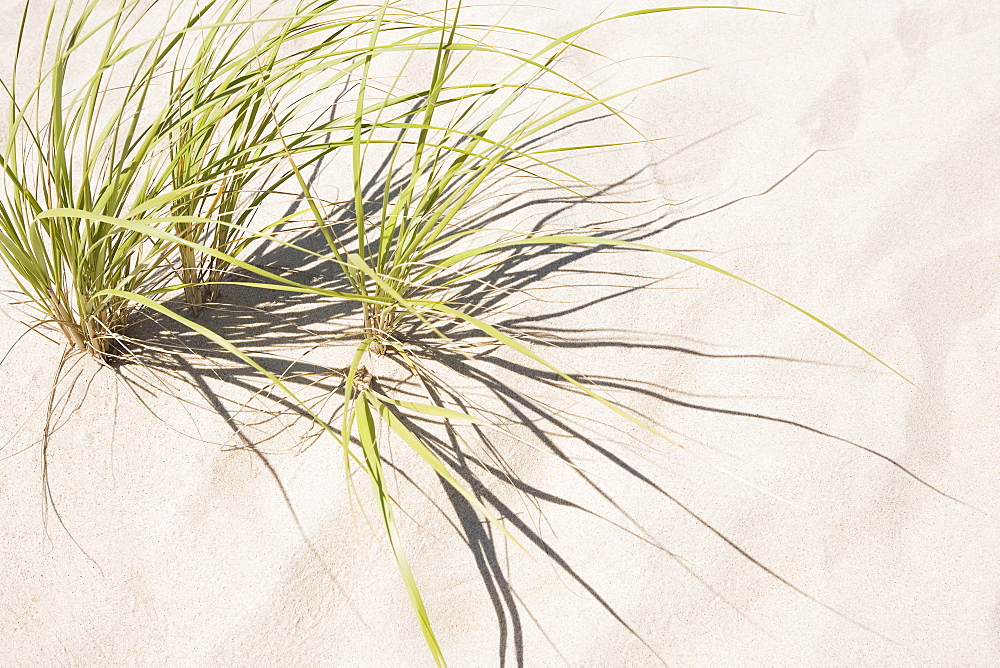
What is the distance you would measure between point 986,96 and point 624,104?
0.70 meters

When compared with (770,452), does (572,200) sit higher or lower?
higher

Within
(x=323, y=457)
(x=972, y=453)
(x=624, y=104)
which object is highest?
(x=624, y=104)

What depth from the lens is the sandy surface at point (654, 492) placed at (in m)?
1.10

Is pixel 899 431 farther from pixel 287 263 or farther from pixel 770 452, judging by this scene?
pixel 287 263

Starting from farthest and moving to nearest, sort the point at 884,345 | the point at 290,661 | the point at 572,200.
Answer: the point at 572,200 < the point at 884,345 < the point at 290,661

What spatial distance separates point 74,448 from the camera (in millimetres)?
1245

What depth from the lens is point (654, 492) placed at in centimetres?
121

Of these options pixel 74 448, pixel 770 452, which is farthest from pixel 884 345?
pixel 74 448

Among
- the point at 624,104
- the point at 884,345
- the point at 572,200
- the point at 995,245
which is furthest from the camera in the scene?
the point at 624,104

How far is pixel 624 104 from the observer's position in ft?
5.57

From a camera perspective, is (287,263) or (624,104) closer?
(287,263)

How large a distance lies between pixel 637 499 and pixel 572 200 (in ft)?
1.95

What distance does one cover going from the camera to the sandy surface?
43.4 inches

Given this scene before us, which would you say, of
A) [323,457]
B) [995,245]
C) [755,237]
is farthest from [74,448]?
[995,245]
